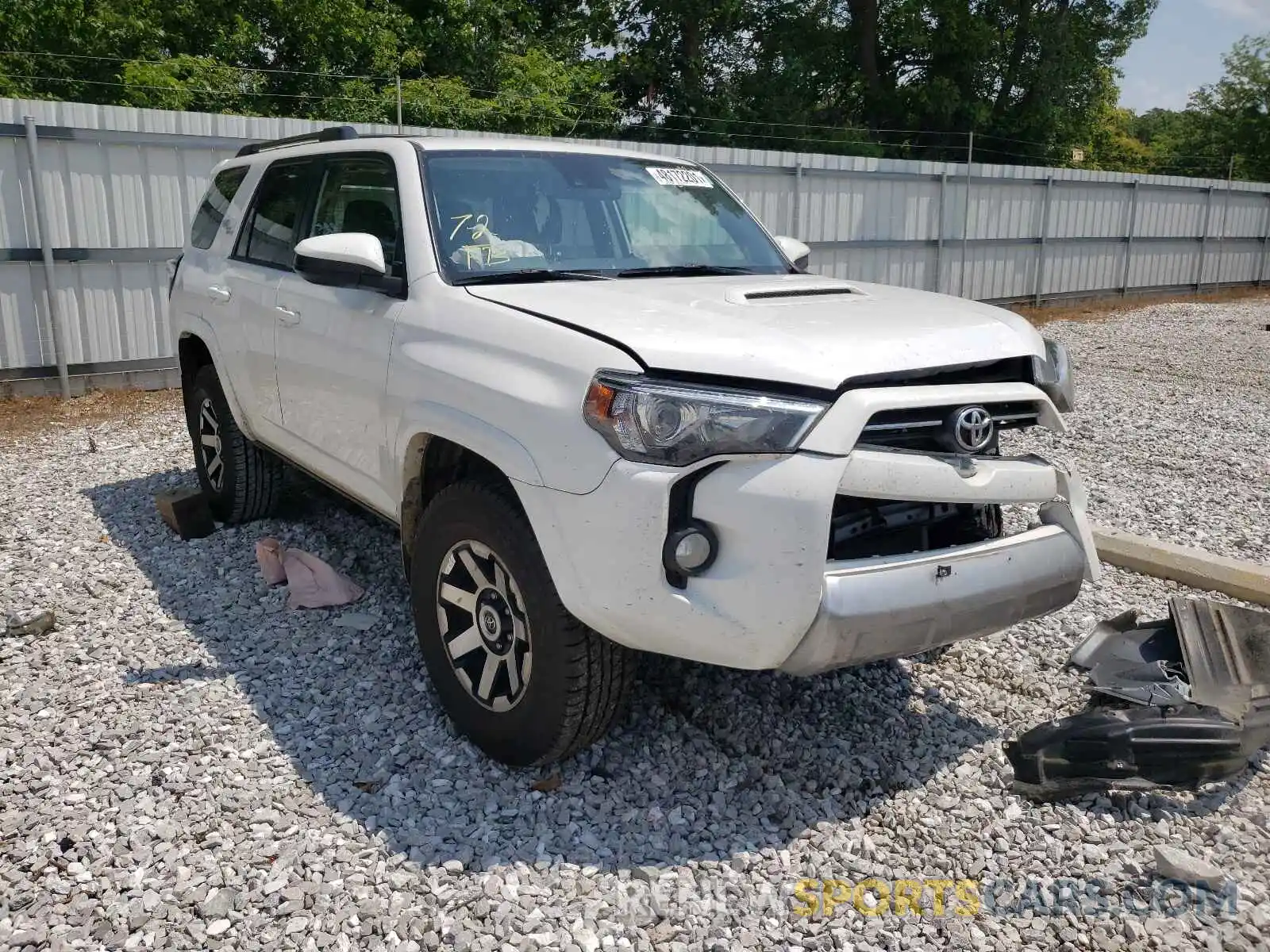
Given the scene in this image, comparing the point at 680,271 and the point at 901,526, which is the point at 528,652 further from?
the point at 680,271

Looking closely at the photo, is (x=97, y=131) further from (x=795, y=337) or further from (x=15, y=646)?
(x=795, y=337)

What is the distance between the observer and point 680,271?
3.94m

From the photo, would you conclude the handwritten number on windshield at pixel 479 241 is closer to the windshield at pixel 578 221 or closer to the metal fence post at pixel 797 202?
the windshield at pixel 578 221

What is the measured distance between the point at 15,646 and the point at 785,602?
10.9 feet

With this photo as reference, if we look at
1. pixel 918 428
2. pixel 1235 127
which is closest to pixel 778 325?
pixel 918 428

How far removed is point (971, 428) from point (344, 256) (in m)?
2.06

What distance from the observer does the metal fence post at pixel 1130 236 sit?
20391 millimetres

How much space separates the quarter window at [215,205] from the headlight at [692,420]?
3.56 meters

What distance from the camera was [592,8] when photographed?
88.5 feet

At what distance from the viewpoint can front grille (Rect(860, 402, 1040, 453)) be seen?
2.86 m

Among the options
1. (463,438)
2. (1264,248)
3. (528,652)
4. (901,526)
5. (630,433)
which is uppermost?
(630,433)

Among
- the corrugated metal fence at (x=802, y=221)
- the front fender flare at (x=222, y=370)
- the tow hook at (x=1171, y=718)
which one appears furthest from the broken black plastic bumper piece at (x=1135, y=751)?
the front fender flare at (x=222, y=370)

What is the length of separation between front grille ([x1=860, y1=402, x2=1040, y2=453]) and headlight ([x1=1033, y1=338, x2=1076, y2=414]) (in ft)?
0.70

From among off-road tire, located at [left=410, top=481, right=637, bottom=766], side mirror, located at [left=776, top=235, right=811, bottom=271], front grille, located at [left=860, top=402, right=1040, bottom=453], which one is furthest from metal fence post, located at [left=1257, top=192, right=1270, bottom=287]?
off-road tire, located at [left=410, top=481, right=637, bottom=766]
